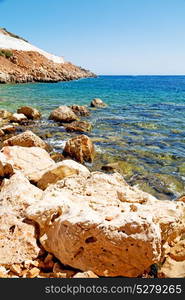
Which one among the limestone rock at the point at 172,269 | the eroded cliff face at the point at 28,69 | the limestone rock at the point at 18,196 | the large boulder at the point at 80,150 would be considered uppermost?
the eroded cliff face at the point at 28,69

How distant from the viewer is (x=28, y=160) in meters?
8.95

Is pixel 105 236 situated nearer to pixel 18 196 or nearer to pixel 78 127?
pixel 18 196

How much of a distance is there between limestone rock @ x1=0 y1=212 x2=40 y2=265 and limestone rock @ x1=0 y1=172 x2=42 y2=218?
0.28 metres

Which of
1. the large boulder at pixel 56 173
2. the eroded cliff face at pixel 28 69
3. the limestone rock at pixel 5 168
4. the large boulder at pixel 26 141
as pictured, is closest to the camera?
the large boulder at pixel 56 173

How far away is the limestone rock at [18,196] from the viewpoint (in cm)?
515

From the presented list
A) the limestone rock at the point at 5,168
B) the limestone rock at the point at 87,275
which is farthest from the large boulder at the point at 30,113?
the limestone rock at the point at 87,275

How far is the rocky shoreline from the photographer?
12.4 feet

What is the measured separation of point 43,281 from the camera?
2891mm

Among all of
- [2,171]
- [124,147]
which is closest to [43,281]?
[2,171]

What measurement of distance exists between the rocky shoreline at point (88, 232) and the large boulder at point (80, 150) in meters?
4.84

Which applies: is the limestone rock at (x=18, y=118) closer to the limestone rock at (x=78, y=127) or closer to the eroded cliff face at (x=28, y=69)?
the limestone rock at (x=78, y=127)

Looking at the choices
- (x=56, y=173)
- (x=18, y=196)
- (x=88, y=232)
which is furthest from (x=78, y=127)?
(x=88, y=232)

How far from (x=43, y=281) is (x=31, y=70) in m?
67.3

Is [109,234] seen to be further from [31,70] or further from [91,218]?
[31,70]
